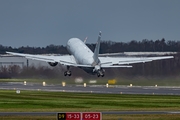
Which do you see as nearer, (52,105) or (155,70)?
(52,105)

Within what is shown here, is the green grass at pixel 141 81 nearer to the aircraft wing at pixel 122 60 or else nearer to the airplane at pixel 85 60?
the airplane at pixel 85 60

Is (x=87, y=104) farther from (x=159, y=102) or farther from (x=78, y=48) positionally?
(x=78, y=48)

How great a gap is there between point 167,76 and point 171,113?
182 feet

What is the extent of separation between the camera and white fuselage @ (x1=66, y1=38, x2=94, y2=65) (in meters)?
109

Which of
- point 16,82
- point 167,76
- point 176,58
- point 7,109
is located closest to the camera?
point 7,109

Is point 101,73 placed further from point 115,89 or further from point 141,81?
point 141,81

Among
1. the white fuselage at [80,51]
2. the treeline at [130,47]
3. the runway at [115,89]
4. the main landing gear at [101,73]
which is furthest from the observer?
the treeline at [130,47]

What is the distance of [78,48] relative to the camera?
4564 inches

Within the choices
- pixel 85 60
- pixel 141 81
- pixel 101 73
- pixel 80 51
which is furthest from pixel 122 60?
pixel 101 73

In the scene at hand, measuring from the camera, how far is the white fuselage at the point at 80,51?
108750mm

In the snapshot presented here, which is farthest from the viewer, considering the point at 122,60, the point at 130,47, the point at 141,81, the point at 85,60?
the point at 130,47

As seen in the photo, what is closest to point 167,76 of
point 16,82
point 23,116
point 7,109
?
point 16,82

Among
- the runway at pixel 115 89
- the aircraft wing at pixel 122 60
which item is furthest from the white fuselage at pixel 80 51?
the runway at pixel 115 89

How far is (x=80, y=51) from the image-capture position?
11400 cm
